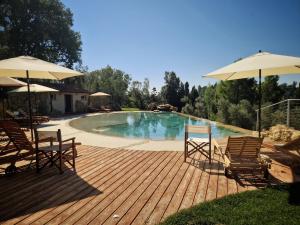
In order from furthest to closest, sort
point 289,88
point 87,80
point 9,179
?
point 289,88, point 87,80, point 9,179

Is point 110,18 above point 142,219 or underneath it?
above

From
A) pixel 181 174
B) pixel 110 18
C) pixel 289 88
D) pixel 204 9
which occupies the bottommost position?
pixel 181 174

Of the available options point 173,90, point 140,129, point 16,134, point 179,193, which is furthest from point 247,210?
point 173,90

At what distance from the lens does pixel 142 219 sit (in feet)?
10.2

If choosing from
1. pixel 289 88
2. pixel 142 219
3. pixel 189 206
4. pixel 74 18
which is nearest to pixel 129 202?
pixel 142 219

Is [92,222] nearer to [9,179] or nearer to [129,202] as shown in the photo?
[129,202]

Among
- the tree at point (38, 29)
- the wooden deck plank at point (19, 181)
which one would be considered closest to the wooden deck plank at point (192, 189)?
the wooden deck plank at point (19, 181)

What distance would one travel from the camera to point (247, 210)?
3.27 metres

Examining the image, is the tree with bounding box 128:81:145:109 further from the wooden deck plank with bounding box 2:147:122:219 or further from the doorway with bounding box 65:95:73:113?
the wooden deck plank with bounding box 2:147:122:219

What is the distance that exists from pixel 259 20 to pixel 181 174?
38.2 ft

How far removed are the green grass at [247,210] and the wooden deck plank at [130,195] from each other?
826 mm

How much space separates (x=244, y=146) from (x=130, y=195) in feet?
8.74

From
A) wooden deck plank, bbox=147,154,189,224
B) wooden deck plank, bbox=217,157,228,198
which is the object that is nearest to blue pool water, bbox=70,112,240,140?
wooden deck plank, bbox=217,157,228,198

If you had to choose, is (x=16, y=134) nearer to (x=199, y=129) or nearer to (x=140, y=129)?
(x=199, y=129)
